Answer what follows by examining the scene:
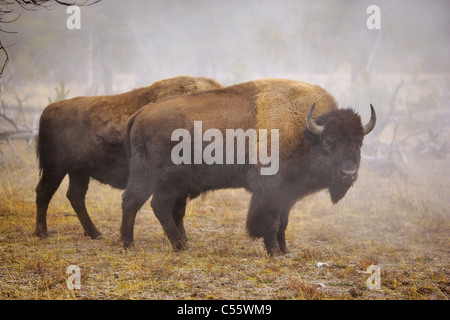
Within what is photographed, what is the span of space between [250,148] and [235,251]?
4.68 feet

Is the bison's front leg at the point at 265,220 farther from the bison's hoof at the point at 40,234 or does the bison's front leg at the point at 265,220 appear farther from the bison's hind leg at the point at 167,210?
the bison's hoof at the point at 40,234

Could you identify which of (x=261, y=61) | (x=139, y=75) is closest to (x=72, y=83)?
(x=139, y=75)

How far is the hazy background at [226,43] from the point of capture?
26.6 meters

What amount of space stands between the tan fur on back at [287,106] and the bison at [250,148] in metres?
0.01

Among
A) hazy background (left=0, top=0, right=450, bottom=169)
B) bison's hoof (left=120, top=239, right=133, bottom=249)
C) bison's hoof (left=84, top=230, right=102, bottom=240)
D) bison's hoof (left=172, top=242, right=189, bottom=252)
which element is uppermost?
hazy background (left=0, top=0, right=450, bottom=169)

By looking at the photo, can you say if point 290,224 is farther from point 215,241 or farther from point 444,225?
point 444,225

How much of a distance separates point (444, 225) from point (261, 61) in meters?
25.5

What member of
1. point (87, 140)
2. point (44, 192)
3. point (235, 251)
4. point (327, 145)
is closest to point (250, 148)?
point (327, 145)

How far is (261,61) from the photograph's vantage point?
31.5 meters

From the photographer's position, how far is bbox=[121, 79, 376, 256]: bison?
553 centimetres

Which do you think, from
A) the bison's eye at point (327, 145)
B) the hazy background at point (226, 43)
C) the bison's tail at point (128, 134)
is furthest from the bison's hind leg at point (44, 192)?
the hazy background at point (226, 43)

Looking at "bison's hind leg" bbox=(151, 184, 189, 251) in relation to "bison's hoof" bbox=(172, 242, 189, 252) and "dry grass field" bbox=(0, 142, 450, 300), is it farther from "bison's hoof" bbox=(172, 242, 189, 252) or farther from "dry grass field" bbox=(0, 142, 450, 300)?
"dry grass field" bbox=(0, 142, 450, 300)

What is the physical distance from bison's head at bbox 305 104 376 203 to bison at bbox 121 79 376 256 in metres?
0.01

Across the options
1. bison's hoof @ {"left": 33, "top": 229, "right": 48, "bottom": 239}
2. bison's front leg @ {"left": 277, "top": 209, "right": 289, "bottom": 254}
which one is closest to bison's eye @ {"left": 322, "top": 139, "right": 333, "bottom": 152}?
bison's front leg @ {"left": 277, "top": 209, "right": 289, "bottom": 254}
